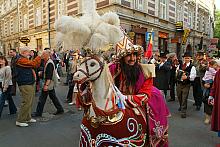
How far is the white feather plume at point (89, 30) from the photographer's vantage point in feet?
8.36

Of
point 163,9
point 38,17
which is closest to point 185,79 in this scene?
point 163,9

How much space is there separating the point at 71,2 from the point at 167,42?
33.6 feet

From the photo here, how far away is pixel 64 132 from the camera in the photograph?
5652 mm

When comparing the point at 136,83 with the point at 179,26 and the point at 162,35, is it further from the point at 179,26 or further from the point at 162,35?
the point at 179,26

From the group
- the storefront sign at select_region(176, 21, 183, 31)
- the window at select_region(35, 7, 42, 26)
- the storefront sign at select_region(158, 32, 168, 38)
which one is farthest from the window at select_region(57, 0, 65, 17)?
the storefront sign at select_region(176, 21, 183, 31)

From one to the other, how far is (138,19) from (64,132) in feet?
46.3

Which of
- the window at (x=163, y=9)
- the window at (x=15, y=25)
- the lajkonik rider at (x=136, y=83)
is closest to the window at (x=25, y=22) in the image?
the window at (x=15, y=25)

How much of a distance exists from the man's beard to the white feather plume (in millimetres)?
647

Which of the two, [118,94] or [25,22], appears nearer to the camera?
[118,94]

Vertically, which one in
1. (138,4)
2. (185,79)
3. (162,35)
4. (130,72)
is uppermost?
(138,4)

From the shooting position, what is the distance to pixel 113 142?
2.87 meters

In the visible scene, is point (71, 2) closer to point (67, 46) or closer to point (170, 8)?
point (170, 8)

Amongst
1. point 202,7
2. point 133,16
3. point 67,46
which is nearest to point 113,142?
point 67,46

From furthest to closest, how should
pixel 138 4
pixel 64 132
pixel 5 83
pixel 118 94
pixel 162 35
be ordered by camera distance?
1. pixel 162 35
2. pixel 138 4
3. pixel 5 83
4. pixel 64 132
5. pixel 118 94
